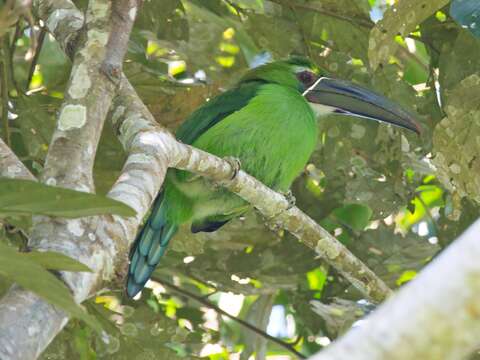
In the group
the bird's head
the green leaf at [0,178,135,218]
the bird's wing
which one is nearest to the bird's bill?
the bird's head

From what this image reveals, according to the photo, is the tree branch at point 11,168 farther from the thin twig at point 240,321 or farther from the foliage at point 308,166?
the thin twig at point 240,321

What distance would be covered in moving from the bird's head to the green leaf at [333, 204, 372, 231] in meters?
0.55

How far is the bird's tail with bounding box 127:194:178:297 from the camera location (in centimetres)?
362

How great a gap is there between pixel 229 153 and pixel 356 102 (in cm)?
53

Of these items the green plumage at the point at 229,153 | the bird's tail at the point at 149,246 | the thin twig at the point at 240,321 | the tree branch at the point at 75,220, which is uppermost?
the tree branch at the point at 75,220

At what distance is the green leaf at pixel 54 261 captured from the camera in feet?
5.85

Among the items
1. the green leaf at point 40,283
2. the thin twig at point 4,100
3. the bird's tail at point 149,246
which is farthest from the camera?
the bird's tail at point 149,246

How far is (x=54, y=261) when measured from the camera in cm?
180

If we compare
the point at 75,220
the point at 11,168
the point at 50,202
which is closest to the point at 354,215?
the point at 11,168

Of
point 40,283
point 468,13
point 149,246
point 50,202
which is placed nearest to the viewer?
point 40,283

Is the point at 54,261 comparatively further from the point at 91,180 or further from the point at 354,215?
the point at 354,215

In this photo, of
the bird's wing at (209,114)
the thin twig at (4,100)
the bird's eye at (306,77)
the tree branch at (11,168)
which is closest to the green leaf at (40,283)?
the tree branch at (11,168)

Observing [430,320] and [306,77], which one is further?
[306,77]

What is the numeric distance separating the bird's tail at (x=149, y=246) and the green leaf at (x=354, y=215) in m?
0.94
